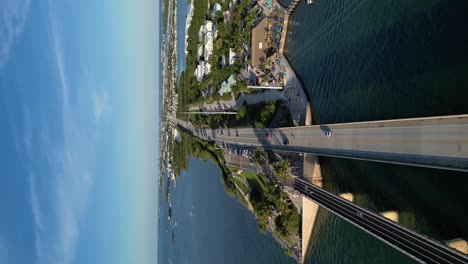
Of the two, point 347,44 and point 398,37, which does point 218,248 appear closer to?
point 347,44

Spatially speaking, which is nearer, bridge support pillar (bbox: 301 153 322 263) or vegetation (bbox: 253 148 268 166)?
bridge support pillar (bbox: 301 153 322 263)

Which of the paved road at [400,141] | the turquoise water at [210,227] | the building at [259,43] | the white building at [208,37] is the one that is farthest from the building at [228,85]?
the paved road at [400,141]

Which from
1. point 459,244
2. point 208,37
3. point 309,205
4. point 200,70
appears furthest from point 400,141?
point 200,70

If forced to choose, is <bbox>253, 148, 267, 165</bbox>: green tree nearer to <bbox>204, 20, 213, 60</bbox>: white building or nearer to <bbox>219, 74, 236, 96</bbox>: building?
<bbox>219, 74, 236, 96</bbox>: building

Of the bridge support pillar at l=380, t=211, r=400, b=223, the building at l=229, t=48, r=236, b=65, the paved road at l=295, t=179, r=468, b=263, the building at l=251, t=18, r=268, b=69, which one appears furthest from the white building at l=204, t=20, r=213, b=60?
the bridge support pillar at l=380, t=211, r=400, b=223

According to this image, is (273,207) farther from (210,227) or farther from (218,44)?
(218,44)

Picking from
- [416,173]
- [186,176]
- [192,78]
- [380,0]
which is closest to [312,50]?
[380,0]
